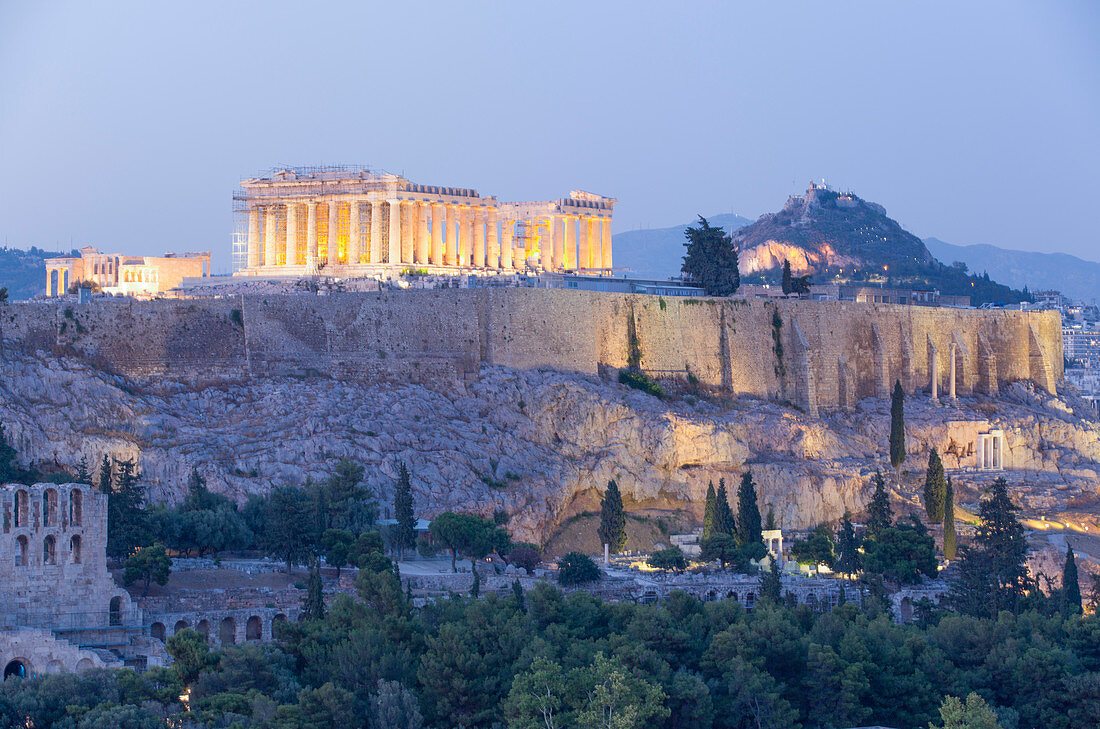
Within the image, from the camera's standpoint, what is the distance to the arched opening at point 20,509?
126 ft

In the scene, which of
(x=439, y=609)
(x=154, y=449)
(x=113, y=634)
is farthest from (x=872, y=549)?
(x=113, y=634)

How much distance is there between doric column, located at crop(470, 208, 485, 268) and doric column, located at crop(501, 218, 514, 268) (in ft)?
4.00

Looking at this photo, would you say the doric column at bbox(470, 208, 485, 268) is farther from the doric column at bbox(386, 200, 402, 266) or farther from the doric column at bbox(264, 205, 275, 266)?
the doric column at bbox(264, 205, 275, 266)

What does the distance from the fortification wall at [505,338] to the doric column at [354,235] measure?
7885mm

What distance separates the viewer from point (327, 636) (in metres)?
38.2

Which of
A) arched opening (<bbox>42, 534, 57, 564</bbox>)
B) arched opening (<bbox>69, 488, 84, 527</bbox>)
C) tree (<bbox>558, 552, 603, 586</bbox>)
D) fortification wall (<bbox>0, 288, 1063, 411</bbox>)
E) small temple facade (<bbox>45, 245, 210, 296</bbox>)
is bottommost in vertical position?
tree (<bbox>558, 552, 603, 586</bbox>)

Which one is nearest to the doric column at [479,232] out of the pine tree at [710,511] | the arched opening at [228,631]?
the pine tree at [710,511]

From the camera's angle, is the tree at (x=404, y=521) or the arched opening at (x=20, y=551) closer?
the arched opening at (x=20, y=551)

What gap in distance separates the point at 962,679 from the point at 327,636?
14.6 m

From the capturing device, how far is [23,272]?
411ft

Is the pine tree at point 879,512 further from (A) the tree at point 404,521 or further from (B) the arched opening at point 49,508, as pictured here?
(B) the arched opening at point 49,508

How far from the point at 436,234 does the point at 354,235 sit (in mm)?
3641

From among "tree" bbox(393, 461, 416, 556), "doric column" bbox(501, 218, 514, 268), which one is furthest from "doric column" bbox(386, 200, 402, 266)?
"tree" bbox(393, 461, 416, 556)

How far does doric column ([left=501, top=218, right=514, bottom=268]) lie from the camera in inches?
2960
